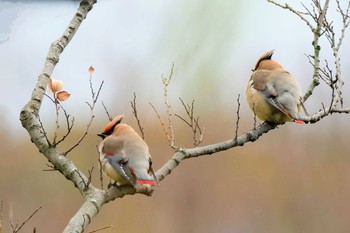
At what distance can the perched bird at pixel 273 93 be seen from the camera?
2112mm

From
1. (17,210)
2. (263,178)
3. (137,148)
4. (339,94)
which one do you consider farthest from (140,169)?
(263,178)

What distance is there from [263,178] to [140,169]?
3.17 metres

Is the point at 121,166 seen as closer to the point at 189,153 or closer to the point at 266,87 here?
the point at 189,153

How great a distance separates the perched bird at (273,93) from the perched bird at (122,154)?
20.4 inches

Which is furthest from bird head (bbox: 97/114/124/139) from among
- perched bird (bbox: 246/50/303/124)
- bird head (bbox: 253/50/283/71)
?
bird head (bbox: 253/50/283/71)

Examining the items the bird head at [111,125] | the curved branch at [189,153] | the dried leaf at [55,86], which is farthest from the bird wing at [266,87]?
the dried leaf at [55,86]

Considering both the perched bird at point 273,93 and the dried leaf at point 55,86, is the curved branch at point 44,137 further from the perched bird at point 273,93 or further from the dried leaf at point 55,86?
the perched bird at point 273,93

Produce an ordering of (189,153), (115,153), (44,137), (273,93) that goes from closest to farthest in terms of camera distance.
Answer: (44,137) < (189,153) < (115,153) < (273,93)

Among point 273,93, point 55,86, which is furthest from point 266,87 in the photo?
point 55,86

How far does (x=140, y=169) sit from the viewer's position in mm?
1632

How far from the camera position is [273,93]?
2.18 metres

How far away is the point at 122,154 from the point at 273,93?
0.67 meters

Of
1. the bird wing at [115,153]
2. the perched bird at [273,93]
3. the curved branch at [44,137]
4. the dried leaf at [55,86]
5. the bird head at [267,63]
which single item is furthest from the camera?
the bird head at [267,63]

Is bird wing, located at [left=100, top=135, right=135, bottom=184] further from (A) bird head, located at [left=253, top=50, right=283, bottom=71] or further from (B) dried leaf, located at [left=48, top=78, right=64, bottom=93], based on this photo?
(A) bird head, located at [left=253, top=50, right=283, bottom=71]
